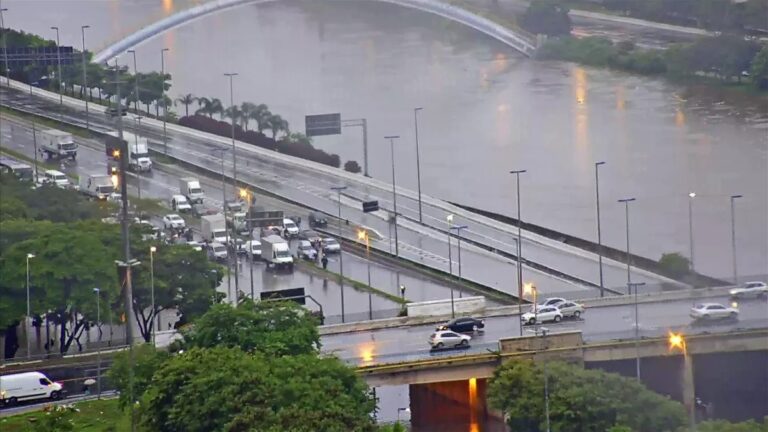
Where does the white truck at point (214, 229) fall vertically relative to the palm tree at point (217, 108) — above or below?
below

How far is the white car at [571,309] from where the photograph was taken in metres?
7.94

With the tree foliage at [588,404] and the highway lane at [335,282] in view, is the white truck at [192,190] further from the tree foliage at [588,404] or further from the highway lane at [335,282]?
the tree foliage at [588,404]

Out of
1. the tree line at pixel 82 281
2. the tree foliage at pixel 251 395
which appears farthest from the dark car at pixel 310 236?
the tree foliage at pixel 251 395

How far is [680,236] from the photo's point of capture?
11.8m

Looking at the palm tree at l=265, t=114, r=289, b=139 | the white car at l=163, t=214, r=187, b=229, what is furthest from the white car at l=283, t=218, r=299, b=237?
the palm tree at l=265, t=114, r=289, b=139

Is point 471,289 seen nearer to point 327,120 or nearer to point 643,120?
point 327,120

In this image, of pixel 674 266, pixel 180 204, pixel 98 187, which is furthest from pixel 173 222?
pixel 674 266

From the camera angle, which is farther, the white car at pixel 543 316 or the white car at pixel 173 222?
the white car at pixel 173 222

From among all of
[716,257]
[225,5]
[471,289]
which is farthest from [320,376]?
[225,5]

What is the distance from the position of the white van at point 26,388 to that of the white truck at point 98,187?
431cm

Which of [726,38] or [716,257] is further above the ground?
[726,38]

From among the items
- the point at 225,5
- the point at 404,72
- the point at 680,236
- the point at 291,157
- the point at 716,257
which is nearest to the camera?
the point at 716,257

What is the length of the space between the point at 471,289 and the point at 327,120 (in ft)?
16.2

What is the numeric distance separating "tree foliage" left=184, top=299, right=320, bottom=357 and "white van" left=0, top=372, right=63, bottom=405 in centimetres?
68
